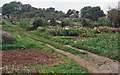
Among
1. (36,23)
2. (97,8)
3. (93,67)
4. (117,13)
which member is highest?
(97,8)

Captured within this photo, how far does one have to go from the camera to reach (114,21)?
21.8m

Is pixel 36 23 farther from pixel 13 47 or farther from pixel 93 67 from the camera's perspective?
pixel 93 67

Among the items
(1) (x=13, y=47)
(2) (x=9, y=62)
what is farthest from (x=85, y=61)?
(1) (x=13, y=47)

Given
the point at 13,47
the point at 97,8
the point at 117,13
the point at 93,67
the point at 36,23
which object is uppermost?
the point at 97,8

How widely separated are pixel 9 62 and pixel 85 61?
3.29 meters

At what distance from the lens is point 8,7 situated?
5297 centimetres

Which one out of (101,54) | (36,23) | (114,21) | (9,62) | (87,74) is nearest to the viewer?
(87,74)

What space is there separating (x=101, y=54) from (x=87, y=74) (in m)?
3.14

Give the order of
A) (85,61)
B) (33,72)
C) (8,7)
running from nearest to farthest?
(33,72) → (85,61) → (8,7)

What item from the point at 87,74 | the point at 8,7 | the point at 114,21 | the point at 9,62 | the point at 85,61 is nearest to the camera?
the point at 87,74

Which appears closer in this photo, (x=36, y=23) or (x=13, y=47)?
(x=13, y=47)

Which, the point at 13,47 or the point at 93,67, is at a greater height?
the point at 13,47

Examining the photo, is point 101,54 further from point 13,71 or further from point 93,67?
point 13,71

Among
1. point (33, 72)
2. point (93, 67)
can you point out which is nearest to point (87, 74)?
point (93, 67)
